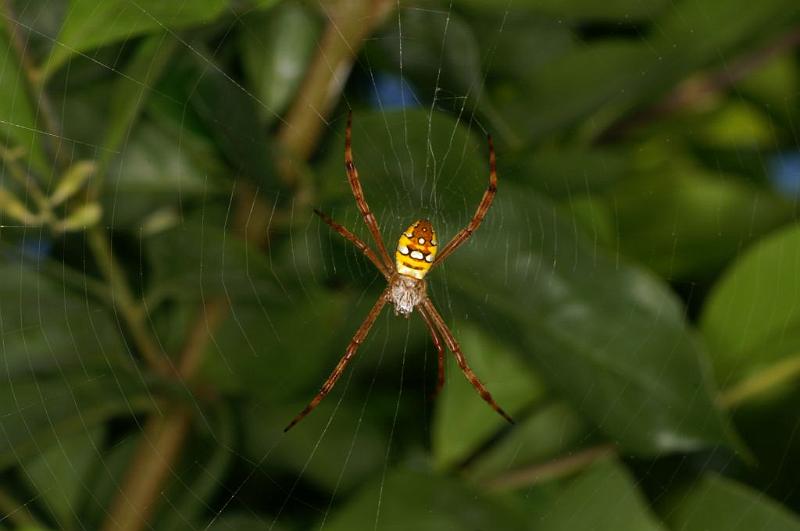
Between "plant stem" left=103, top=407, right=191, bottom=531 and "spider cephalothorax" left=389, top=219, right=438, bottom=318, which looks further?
"spider cephalothorax" left=389, top=219, right=438, bottom=318

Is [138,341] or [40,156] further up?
[40,156]

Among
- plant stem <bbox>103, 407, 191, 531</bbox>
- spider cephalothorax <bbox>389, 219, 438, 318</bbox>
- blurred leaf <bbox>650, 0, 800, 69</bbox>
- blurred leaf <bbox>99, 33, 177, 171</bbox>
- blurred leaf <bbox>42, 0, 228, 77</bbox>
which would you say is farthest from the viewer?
spider cephalothorax <bbox>389, 219, 438, 318</bbox>

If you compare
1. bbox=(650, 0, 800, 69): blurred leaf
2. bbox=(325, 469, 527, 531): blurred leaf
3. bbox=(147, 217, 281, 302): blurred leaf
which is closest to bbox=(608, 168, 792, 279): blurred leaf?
bbox=(650, 0, 800, 69): blurred leaf

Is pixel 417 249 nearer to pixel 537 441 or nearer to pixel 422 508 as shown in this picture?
pixel 537 441

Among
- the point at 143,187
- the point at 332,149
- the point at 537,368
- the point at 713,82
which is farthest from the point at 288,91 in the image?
the point at 713,82

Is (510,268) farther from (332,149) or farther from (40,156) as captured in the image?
(40,156)

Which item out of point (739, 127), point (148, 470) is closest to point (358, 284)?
point (148, 470)

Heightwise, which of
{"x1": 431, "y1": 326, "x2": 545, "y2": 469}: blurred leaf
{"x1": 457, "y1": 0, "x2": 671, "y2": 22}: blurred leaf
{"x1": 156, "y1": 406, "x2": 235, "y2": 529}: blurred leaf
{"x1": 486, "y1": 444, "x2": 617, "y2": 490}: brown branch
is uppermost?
{"x1": 457, "y1": 0, "x2": 671, "y2": 22}: blurred leaf

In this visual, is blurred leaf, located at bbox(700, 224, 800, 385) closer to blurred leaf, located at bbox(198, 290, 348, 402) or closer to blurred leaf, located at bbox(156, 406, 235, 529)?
blurred leaf, located at bbox(198, 290, 348, 402)
